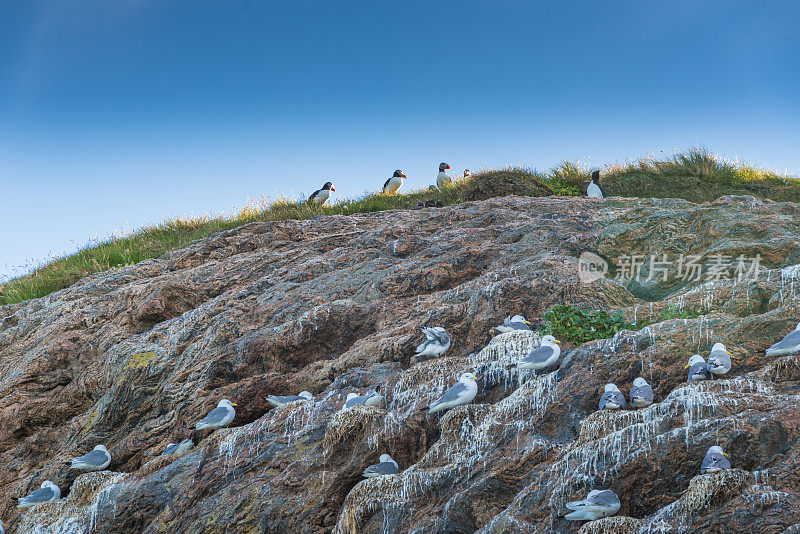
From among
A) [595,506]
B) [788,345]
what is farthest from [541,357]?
[788,345]

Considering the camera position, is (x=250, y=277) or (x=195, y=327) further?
(x=250, y=277)

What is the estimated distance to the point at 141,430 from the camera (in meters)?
9.34

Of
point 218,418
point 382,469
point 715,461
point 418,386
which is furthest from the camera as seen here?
point 218,418

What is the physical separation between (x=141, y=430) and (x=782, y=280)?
345 inches

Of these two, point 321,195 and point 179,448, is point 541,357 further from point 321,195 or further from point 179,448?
point 321,195

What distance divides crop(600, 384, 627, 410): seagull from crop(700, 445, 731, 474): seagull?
1104 millimetres

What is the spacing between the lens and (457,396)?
6.86 meters

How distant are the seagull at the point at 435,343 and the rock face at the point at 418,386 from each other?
0.25 meters

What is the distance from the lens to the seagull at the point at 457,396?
686 centimetres

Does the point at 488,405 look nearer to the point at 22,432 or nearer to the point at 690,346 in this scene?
the point at 690,346

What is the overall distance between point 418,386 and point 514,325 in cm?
144

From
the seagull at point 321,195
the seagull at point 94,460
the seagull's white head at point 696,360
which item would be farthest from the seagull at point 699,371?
the seagull at point 321,195

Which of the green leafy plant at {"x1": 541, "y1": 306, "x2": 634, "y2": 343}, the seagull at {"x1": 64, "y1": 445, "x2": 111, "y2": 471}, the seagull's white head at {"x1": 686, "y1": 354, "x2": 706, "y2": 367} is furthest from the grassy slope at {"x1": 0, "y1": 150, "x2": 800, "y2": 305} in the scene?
the seagull's white head at {"x1": 686, "y1": 354, "x2": 706, "y2": 367}

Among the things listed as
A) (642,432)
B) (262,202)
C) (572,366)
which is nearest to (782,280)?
(572,366)
